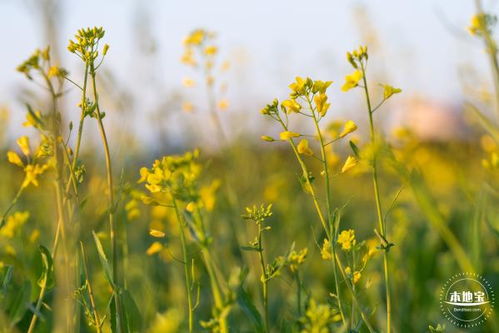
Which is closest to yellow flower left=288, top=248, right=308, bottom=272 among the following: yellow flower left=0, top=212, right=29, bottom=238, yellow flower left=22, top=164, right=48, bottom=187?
yellow flower left=22, top=164, right=48, bottom=187

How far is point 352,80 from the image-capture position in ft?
4.01

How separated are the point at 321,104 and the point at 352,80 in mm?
70

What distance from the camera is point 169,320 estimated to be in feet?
2.82

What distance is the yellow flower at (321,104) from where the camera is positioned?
4.02ft

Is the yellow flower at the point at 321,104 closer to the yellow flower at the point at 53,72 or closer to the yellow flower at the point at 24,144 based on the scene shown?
the yellow flower at the point at 53,72

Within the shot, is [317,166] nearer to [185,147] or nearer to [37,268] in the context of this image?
[185,147]

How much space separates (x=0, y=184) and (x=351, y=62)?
101 inches

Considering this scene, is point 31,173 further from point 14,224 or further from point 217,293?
point 217,293

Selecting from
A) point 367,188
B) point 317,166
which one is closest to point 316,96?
point 367,188

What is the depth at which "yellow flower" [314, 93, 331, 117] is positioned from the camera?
4.02ft

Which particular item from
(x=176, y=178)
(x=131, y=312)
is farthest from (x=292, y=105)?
(x=131, y=312)

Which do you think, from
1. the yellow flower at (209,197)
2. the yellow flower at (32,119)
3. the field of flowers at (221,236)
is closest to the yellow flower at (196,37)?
the field of flowers at (221,236)
